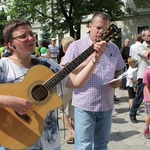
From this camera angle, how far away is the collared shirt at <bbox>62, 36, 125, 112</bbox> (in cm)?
268

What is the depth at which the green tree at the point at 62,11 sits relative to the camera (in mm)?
13797


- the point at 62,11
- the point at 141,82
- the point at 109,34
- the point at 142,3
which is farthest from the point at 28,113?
the point at 142,3

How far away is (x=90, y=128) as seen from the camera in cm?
270

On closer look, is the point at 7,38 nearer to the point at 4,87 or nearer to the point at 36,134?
the point at 4,87

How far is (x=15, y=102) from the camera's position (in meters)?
1.79

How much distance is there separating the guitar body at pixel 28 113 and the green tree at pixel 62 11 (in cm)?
1207

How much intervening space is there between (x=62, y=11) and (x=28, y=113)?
41.8 feet

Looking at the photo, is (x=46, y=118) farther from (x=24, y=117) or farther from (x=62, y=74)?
(x=62, y=74)

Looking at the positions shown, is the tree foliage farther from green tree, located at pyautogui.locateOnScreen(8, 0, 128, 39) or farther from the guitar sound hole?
the guitar sound hole

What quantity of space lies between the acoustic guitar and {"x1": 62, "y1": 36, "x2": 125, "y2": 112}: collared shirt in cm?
69

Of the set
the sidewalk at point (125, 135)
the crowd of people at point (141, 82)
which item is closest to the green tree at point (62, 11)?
the crowd of people at point (141, 82)

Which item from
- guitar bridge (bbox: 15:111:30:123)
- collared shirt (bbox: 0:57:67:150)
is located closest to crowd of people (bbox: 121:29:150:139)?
collared shirt (bbox: 0:57:67:150)

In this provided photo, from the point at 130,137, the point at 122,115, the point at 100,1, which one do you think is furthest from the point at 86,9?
the point at 130,137

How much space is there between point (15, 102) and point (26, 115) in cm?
19
